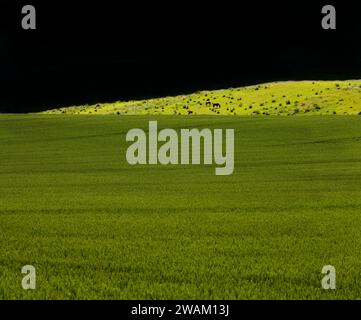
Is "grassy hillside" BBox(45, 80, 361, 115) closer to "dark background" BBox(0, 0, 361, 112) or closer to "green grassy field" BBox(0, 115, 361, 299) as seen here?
"dark background" BBox(0, 0, 361, 112)

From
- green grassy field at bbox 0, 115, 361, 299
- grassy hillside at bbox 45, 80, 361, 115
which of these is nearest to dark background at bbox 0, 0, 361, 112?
grassy hillside at bbox 45, 80, 361, 115

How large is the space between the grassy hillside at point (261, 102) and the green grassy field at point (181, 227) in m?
20.3

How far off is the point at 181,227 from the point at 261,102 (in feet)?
127

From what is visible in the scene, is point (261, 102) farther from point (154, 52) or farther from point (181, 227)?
point (181, 227)

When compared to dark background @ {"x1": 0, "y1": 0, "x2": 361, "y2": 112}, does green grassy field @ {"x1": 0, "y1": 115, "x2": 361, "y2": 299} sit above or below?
below

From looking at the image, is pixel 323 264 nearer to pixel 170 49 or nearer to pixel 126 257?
pixel 126 257

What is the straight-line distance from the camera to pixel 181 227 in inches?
398

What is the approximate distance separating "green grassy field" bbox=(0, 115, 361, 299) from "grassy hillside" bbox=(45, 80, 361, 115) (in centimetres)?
2033

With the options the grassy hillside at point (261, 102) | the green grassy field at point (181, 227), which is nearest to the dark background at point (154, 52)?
the grassy hillside at point (261, 102)

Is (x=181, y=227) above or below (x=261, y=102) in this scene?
below

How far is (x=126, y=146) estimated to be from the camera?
28.6 m

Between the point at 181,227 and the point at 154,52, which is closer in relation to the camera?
the point at 181,227

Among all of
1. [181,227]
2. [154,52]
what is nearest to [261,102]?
[154,52]

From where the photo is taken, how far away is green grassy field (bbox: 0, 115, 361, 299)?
21.5ft
